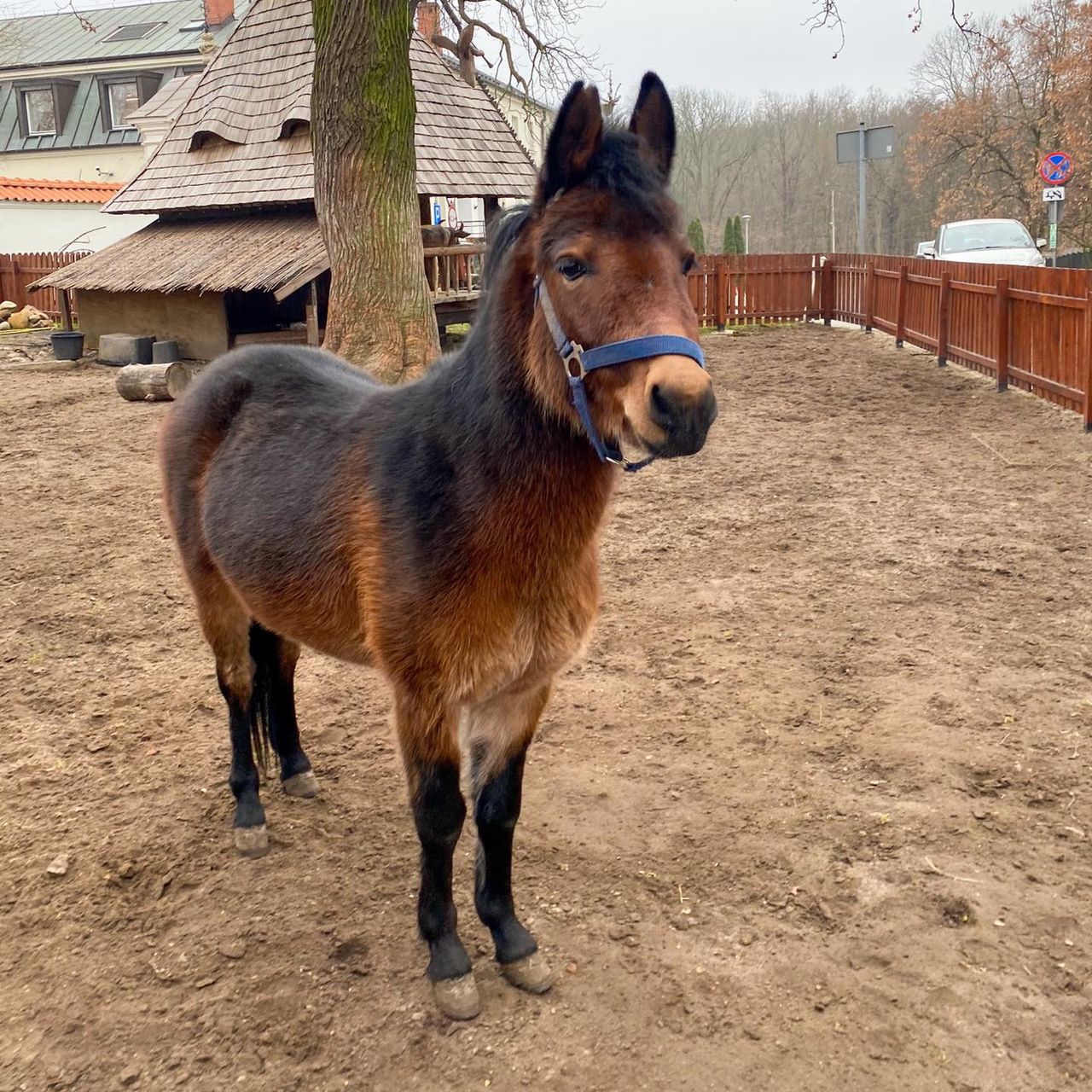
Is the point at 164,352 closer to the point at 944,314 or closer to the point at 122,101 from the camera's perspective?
the point at 944,314

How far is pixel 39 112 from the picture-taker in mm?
36594

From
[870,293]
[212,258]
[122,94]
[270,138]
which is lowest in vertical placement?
[870,293]

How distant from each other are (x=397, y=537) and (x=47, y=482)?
6943 millimetres

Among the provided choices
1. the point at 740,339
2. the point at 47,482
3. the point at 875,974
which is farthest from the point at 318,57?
the point at 740,339

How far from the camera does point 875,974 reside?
2.73 metres

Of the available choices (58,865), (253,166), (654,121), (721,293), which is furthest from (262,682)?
(721,293)

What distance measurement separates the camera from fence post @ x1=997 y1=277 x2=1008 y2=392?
36.0 feet

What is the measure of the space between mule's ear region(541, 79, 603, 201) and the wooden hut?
11670 millimetres

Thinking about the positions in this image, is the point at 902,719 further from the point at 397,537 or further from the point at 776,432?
the point at 776,432

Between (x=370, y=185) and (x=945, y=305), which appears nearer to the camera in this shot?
(x=370, y=185)

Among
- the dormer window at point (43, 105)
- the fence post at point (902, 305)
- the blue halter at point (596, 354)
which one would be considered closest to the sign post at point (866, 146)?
the fence post at point (902, 305)

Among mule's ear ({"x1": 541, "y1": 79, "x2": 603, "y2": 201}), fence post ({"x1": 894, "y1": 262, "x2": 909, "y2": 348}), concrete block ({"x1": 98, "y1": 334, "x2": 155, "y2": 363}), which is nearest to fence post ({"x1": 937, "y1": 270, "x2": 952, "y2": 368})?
fence post ({"x1": 894, "y1": 262, "x2": 909, "y2": 348})

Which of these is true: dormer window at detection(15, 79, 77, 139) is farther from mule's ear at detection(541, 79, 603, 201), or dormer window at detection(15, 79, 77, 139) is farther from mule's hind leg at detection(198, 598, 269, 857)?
mule's ear at detection(541, 79, 603, 201)

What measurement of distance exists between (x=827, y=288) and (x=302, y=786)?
1787cm
